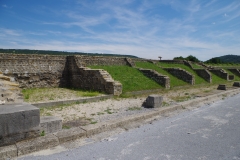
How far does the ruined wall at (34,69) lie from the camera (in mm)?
12054

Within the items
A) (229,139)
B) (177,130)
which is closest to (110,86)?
(177,130)

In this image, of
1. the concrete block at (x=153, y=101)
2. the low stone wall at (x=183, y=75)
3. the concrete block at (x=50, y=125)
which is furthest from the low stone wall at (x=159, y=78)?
the concrete block at (x=50, y=125)

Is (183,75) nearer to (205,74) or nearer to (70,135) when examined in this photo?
(205,74)

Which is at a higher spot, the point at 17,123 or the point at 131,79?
the point at 131,79

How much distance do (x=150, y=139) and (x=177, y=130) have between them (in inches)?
44.8

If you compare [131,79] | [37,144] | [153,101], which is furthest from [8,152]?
[131,79]

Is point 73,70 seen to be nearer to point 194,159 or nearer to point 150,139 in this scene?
point 150,139

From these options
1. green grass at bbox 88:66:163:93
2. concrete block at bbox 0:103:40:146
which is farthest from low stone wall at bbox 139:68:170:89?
concrete block at bbox 0:103:40:146

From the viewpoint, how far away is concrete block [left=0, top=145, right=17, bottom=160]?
3.37 m

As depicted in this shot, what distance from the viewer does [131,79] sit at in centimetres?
1422

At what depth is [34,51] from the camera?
1466 centimetres

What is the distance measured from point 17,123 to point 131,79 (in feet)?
35.9

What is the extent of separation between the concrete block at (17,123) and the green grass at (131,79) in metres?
8.18

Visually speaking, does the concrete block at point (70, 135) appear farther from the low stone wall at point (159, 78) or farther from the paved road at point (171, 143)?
the low stone wall at point (159, 78)
